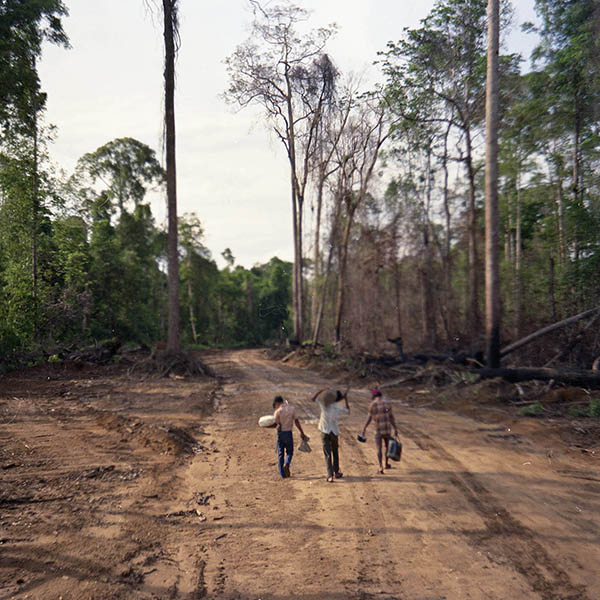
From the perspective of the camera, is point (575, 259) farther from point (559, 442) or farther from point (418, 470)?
point (418, 470)

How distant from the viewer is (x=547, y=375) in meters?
13.1

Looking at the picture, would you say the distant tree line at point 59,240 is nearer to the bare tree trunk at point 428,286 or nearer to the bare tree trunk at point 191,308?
the bare tree trunk at point 191,308

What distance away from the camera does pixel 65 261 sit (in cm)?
2434

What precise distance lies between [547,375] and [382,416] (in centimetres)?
758

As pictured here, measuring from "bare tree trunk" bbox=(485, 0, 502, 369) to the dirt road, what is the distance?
435 centimetres

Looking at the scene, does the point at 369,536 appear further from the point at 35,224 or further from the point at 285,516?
the point at 35,224

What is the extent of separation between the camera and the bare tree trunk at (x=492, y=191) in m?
14.2

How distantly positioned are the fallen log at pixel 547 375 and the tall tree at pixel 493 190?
2.11 ft

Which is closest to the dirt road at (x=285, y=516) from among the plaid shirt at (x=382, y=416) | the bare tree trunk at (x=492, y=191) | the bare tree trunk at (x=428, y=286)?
the plaid shirt at (x=382, y=416)

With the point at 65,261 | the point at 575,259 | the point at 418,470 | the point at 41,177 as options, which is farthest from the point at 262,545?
the point at 65,261

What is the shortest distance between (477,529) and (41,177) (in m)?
22.3

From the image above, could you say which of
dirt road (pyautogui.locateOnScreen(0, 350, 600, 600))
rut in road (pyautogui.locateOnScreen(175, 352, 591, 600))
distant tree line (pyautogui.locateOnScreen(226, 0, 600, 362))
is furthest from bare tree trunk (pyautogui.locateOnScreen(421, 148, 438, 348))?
rut in road (pyautogui.locateOnScreen(175, 352, 591, 600))

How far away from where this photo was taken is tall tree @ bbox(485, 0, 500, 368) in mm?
14250

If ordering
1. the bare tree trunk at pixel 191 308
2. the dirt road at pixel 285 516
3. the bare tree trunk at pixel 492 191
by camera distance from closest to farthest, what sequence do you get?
the dirt road at pixel 285 516 → the bare tree trunk at pixel 492 191 → the bare tree trunk at pixel 191 308
